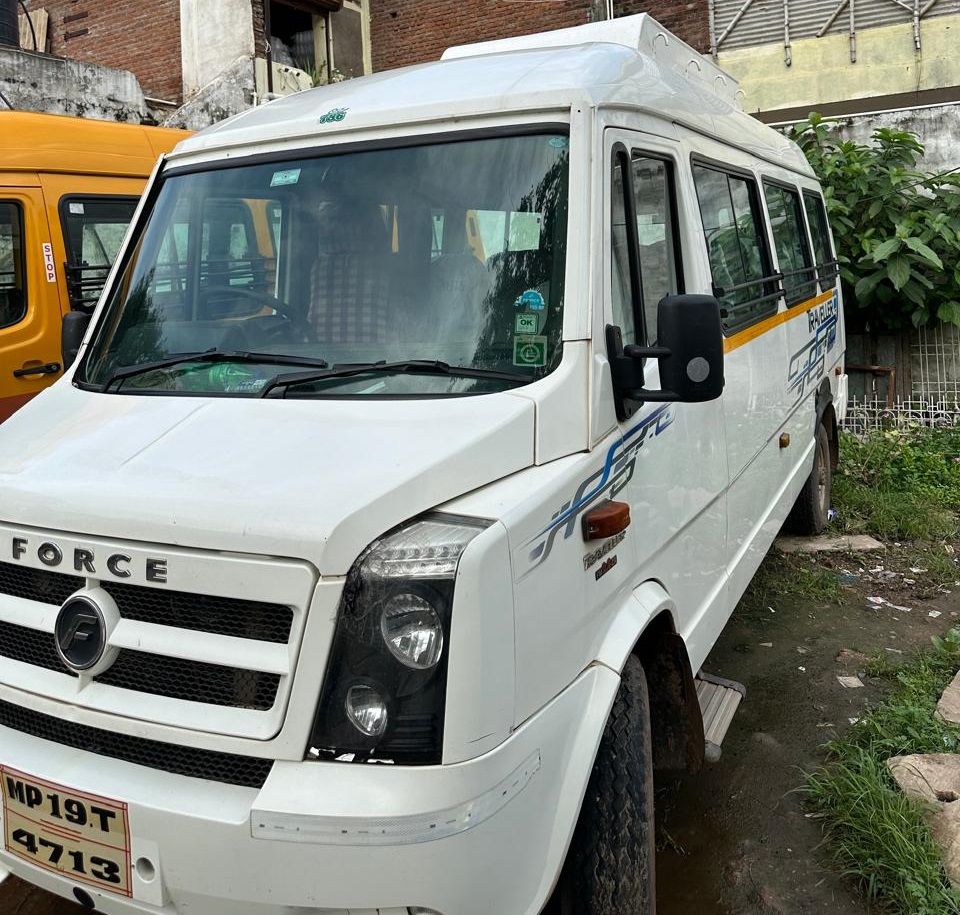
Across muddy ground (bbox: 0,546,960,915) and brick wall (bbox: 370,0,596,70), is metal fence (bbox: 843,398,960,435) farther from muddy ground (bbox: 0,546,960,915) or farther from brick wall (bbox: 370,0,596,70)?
brick wall (bbox: 370,0,596,70)

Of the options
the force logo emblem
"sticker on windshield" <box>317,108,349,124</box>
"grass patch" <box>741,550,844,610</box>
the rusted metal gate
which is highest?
the rusted metal gate

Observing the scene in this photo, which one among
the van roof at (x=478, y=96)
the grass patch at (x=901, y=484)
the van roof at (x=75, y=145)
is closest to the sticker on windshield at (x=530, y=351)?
the van roof at (x=478, y=96)

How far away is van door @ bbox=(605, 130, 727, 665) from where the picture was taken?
2.87 metres

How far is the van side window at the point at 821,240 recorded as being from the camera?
6.41m

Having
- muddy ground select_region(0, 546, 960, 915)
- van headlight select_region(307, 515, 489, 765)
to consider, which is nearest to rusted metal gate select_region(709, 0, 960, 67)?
muddy ground select_region(0, 546, 960, 915)

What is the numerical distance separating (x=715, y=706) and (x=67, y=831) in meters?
2.31

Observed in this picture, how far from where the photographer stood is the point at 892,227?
890 centimetres

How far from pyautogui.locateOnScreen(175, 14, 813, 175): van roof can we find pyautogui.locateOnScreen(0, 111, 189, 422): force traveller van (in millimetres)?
3386

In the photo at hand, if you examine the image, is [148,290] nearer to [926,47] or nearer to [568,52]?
[568,52]

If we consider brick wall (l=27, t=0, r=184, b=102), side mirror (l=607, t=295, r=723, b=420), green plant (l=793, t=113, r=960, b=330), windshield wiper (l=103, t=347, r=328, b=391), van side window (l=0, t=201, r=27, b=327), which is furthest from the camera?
brick wall (l=27, t=0, r=184, b=102)

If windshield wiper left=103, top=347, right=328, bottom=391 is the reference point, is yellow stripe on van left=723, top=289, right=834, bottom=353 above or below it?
above

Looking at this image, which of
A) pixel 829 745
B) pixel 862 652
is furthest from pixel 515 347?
pixel 862 652

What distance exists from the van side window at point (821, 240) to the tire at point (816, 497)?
3.40 ft

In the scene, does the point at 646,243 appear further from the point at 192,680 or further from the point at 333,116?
the point at 192,680
